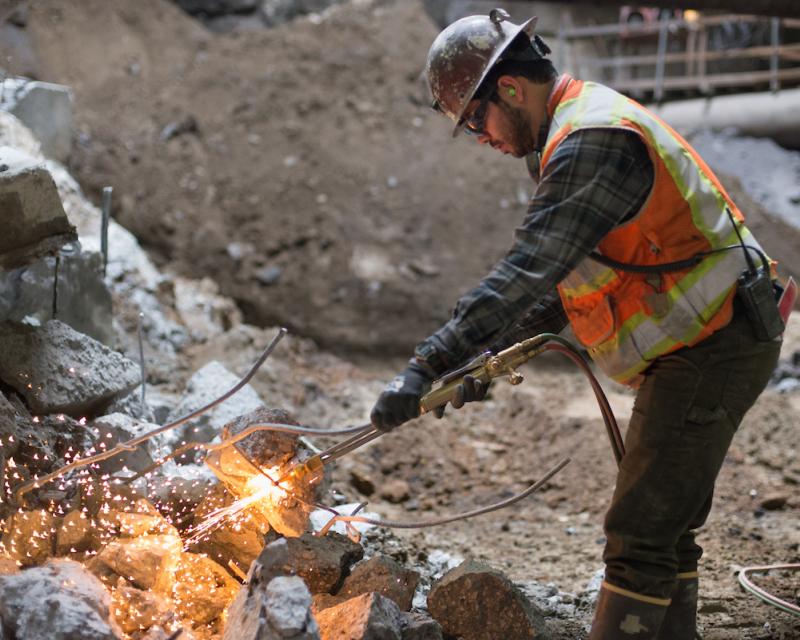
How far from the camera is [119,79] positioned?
1083 cm

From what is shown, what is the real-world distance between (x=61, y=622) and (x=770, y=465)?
188 inches

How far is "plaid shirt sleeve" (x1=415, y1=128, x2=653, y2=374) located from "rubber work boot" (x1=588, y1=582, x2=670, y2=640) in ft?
2.82

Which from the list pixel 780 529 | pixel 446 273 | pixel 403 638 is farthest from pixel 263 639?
pixel 446 273

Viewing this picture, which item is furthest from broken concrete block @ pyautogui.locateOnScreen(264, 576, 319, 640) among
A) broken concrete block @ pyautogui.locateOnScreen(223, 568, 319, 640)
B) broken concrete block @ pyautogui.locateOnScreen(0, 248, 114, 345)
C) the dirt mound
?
the dirt mound

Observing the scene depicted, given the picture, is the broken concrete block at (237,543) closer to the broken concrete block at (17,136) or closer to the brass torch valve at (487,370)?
the brass torch valve at (487,370)

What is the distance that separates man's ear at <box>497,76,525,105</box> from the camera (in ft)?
8.90

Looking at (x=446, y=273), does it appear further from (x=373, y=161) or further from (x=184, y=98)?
(x=184, y=98)

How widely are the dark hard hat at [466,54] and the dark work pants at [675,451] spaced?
3.22 feet

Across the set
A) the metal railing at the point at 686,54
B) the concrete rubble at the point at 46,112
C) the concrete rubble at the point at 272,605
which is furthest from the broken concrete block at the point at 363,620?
the metal railing at the point at 686,54

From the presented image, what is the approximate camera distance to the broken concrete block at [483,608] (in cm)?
297

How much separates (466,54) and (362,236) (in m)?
6.12

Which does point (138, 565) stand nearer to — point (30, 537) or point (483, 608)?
point (30, 537)

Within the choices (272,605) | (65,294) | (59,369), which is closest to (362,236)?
(65,294)

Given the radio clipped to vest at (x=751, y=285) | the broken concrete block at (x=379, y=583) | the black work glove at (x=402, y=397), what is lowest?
the broken concrete block at (x=379, y=583)
